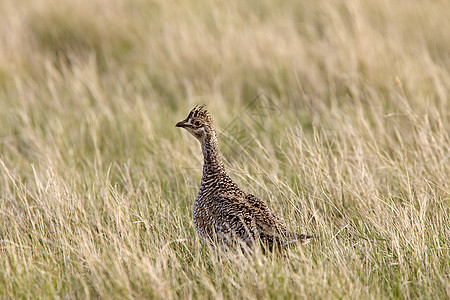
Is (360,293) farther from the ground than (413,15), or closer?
closer

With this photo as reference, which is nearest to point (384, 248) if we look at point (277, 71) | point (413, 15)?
point (277, 71)

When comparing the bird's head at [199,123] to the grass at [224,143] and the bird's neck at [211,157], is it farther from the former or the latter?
the grass at [224,143]

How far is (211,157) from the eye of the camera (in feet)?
14.0

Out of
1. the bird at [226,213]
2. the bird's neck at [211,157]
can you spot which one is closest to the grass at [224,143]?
the bird at [226,213]

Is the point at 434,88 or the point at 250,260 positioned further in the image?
the point at 434,88

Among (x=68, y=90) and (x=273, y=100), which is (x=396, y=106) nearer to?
(x=273, y=100)

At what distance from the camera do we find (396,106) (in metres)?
6.46

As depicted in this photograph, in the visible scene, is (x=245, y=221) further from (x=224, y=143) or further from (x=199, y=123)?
(x=224, y=143)

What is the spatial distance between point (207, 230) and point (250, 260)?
21.5 inches

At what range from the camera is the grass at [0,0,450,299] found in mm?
3510

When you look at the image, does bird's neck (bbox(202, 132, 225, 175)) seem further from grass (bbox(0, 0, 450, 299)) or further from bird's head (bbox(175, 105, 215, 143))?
grass (bbox(0, 0, 450, 299))

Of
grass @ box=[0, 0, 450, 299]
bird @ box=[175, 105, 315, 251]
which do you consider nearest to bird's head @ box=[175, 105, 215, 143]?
bird @ box=[175, 105, 315, 251]

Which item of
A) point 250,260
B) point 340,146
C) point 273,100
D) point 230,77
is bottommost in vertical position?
point 250,260

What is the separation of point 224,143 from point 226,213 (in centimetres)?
208
